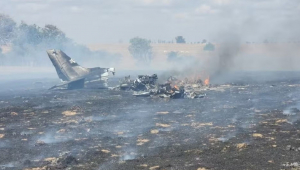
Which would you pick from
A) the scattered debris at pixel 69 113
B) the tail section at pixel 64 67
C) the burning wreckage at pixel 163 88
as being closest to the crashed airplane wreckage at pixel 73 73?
the tail section at pixel 64 67

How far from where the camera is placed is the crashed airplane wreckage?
71375 mm

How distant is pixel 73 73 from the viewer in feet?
236

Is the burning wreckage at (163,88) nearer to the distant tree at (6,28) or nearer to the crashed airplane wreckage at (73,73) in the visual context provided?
the crashed airplane wreckage at (73,73)

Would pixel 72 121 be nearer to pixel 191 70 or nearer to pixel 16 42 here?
pixel 191 70

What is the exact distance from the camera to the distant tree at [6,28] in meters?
152

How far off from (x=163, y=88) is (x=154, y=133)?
83.2ft

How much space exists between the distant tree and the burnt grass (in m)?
106

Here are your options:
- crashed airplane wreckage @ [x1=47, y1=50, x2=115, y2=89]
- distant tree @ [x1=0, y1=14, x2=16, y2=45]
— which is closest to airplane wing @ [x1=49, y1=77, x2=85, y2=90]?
crashed airplane wreckage @ [x1=47, y1=50, x2=115, y2=89]

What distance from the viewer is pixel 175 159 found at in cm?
2292

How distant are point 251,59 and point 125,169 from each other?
16569 cm

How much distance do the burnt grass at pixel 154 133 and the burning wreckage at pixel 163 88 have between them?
2.61 meters

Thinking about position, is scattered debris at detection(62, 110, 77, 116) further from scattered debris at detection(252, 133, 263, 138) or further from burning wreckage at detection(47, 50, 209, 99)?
burning wreckage at detection(47, 50, 209, 99)

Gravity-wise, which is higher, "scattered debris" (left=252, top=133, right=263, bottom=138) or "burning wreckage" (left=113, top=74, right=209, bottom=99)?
"burning wreckage" (left=113, top=74, right=209, bottom=99)

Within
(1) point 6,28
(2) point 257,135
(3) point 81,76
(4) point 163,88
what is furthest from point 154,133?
(1) point 6,28
